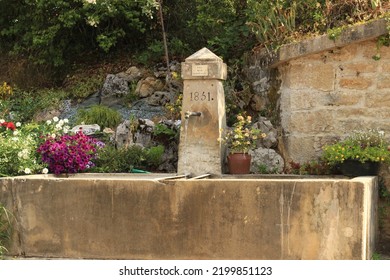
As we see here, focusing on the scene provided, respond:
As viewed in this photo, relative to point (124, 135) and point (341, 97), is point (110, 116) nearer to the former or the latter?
point (124, 135)

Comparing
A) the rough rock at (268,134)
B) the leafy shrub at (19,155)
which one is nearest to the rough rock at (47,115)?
the leafy shrub at (19,155)

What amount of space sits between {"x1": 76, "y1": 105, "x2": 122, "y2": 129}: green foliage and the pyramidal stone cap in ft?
7.46

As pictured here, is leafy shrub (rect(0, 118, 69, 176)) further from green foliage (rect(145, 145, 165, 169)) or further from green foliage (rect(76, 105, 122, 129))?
green foliage (rect(76, 105, 122, 129))

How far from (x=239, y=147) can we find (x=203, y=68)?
102cm

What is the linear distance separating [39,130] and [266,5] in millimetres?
3336

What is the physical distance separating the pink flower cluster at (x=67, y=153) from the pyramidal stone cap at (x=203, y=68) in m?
1.41

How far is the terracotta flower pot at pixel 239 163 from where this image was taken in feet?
24.7

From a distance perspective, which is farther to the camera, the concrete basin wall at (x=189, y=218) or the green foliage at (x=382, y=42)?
the green foliage at (x=382, y=42)

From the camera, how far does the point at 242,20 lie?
10336 millimetres

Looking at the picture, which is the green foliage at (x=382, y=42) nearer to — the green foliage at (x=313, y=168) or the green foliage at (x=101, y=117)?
the green foliage at (x=313, y=168)

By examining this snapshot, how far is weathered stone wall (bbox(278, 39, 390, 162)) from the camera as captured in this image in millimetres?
7461

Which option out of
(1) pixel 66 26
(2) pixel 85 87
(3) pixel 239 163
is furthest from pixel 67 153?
(1) pixel 66 26

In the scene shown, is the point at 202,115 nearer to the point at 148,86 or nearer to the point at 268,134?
the point at 268,134
